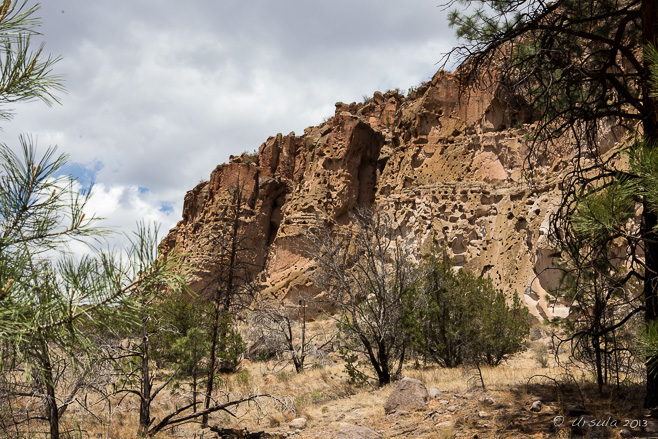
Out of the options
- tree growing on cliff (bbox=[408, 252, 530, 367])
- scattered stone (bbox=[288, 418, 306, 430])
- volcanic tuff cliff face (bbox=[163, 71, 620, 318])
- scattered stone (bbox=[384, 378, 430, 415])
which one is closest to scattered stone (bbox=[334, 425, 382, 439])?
scattered stone (bbox=[384, 378, 430, 415])

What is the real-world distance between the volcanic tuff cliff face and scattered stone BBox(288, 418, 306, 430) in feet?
37.0

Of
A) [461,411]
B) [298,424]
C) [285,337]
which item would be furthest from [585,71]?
[285,337]

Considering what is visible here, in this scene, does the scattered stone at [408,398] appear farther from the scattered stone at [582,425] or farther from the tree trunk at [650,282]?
the tree trunk at [650,282]

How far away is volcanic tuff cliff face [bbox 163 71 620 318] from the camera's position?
2256cm

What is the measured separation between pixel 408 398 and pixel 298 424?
2245 millimetres

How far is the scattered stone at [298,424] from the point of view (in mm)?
8695

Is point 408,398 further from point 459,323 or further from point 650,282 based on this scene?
point 459,323

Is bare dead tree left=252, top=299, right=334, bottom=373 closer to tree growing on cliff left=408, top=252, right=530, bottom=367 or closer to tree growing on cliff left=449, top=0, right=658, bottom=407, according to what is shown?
tree growing on cliff left=408, top=252, right=530, bottom=367

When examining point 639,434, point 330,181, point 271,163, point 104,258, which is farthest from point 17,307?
point 271,163

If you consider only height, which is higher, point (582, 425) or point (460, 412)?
point (582, 425)

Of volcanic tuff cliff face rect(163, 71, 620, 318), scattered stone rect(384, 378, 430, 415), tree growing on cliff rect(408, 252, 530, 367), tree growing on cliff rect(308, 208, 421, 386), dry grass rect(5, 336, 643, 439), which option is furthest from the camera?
volcanic tuff cliff face rect(163, 71, 620, 318)

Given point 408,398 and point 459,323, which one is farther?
point 459,323

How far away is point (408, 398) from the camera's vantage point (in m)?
8.10

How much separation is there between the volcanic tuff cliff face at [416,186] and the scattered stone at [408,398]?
11900mm
